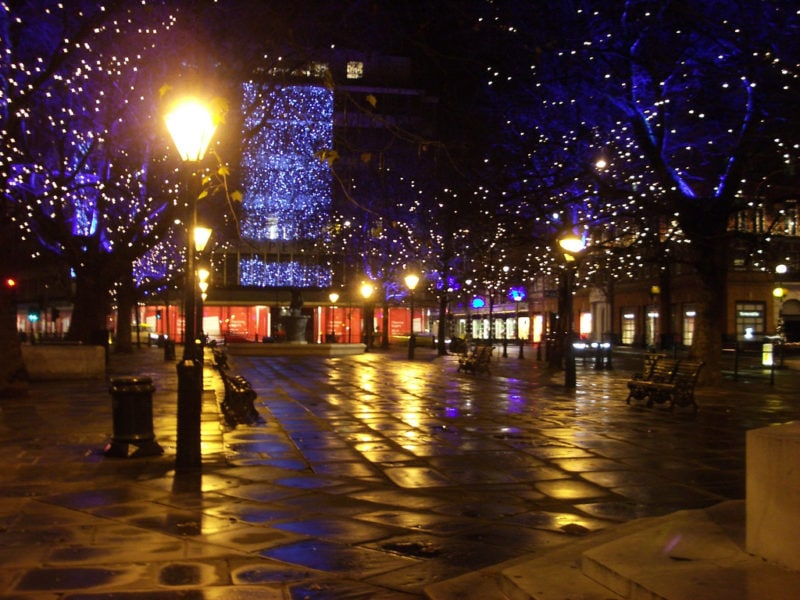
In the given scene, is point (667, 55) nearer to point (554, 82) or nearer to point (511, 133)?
point (554, 82)

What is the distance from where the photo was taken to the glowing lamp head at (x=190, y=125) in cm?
926

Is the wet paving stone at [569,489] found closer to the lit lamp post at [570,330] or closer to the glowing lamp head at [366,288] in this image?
the lit lamp post at [570,330]

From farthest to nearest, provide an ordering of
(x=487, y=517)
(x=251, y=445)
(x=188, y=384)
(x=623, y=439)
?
(x=623, y=439), (x=251, y=445), (x=188, y=384), (x=487, y=517)

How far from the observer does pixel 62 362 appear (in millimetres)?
24016

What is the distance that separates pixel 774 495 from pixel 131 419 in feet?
26.3

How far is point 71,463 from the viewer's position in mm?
9953

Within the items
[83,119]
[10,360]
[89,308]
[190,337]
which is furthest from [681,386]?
[89,308]

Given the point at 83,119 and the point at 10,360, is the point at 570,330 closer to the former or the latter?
the point at 10,360

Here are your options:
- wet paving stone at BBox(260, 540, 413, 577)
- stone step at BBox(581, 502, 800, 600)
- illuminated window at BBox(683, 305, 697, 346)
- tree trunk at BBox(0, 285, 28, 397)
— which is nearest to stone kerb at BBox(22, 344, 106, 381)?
tree trunk at BBox(0, 285, 28, 397)

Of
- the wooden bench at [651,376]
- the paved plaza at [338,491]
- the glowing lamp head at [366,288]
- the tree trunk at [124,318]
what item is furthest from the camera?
the glowing lamp head at [366,288]

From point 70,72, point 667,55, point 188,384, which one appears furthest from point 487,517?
point 70,72

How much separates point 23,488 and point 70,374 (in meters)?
16.7

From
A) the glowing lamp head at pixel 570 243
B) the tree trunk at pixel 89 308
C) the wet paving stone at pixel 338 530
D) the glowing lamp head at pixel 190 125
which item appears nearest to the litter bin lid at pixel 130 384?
the glowing lamp head at pixel 190 125

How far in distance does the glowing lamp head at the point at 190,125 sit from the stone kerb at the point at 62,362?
1674cm
